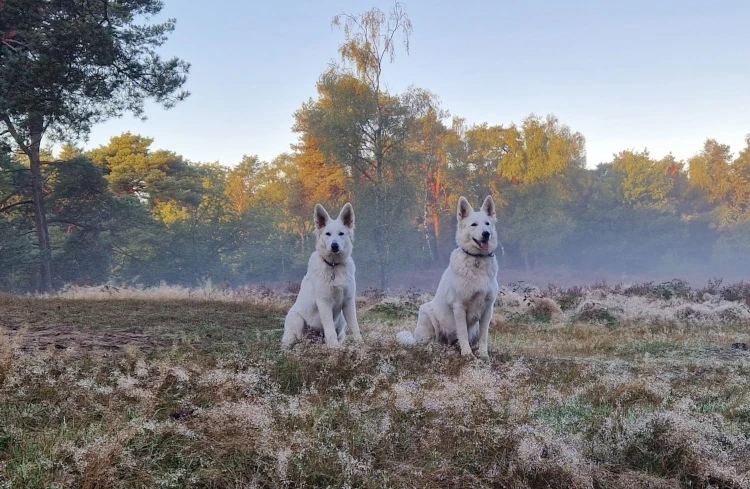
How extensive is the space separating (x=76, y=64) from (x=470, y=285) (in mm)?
10923

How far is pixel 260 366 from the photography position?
4551 millimetres

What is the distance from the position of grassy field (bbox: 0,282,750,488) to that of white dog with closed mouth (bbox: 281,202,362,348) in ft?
2.04

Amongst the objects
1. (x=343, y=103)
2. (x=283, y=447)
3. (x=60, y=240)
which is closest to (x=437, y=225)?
(x=343, y=103)

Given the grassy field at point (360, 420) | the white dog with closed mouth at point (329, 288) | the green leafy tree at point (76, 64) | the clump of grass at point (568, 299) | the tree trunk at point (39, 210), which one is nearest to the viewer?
the grassy field at point (360, 420)

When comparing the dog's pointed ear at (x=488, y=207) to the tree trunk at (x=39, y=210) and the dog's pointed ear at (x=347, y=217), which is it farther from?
the tree trunk at (x=39, y=210)

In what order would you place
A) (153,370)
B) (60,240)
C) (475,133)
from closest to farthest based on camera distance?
(153,370) → (60,240) → (475,133)

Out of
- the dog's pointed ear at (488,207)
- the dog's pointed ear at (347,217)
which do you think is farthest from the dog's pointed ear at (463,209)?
the dog's pointed ear at (347,217)

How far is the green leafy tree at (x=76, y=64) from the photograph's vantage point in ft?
35.9

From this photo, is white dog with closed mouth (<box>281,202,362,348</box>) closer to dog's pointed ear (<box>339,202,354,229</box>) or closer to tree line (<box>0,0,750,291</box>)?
dog's pointed ear (<box>339,202,354,229</box>)

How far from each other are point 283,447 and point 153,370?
6.85ft

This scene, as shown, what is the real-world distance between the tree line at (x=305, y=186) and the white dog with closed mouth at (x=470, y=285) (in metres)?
9.94

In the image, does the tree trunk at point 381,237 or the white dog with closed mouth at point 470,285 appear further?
the tree trunk at point 381,237

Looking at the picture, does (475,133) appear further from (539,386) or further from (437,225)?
(539,386)

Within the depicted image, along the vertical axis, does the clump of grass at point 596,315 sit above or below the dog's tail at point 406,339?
below
